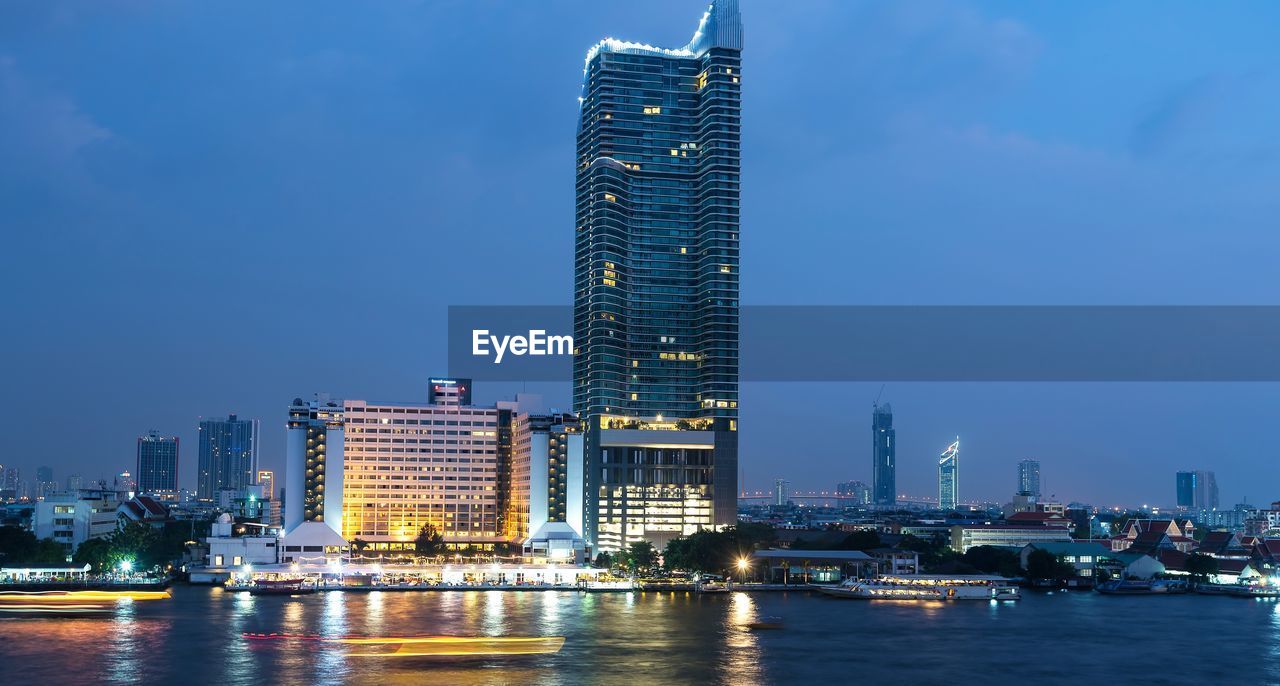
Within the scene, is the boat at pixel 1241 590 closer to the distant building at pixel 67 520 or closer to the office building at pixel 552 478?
the office building at pixel 552 478

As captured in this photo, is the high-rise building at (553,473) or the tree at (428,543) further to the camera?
the high-rise building at (553,473)

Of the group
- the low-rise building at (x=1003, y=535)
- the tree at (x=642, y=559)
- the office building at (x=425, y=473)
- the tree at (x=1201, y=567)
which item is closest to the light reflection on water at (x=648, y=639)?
the tree at (x=642, y=559)

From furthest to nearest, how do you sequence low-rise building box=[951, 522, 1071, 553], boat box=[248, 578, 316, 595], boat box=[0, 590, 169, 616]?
low-rise building box=[951, 522, 1071, 553], boat box=[248, 578, 316, 595], boat box=[0, 590, 169, 616]

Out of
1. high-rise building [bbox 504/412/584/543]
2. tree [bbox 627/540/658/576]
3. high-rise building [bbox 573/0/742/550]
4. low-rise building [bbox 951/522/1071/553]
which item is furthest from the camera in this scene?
low-rise building [bbox 951/522/1071/553]

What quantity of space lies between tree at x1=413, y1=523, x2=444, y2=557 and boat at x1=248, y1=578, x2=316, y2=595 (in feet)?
84.2

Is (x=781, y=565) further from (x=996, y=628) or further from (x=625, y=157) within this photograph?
(x=625, y=157)

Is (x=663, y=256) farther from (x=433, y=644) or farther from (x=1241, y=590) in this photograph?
(x=433, y=644)

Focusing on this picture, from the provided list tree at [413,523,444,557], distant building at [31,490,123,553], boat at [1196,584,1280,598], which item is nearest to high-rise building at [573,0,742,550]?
tree at [413,523,444,557]

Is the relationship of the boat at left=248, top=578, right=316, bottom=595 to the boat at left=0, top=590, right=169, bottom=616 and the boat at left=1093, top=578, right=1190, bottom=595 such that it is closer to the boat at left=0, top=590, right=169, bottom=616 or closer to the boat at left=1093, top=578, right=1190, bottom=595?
the boat at left=0, top=590, right=169, bottom=616

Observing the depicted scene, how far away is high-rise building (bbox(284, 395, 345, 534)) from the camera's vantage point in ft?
375

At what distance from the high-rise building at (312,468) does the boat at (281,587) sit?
24139mm

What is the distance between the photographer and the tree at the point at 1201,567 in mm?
105000

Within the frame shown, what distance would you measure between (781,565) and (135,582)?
49.0 meters

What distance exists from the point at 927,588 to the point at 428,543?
47720 millimetres
